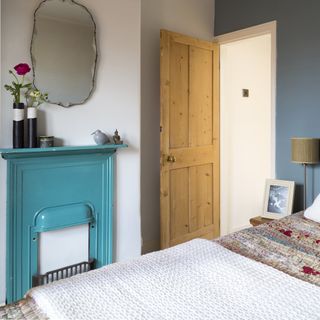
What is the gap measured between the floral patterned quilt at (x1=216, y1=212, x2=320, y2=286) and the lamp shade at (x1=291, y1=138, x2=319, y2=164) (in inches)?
23.8

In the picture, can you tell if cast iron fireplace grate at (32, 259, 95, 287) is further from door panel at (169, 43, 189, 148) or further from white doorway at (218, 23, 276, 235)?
white doorway at (218, 23, 276, 235)

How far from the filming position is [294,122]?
2893 mm

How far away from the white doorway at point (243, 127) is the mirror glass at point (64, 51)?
65.9 inches

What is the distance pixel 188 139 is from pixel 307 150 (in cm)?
107

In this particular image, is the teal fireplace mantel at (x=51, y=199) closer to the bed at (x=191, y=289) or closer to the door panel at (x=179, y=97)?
the door panel at (x=179, y=97)

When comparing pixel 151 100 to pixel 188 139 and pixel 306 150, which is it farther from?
pixel 306 150

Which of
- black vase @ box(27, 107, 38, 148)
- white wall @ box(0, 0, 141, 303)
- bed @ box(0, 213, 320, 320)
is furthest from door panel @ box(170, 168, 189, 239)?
bed @ box(0, 213, 320, 320)

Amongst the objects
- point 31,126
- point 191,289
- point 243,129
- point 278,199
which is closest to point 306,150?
point 278,199

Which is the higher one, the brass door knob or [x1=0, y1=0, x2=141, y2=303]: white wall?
[x1=0, y1=0, x2=141, y2=303]: white wall

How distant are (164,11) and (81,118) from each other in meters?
1.49

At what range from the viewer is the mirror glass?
6.97 ft

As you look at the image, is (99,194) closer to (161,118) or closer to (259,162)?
(161,118)

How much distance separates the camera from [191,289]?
1.20 meters

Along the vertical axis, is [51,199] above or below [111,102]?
below
